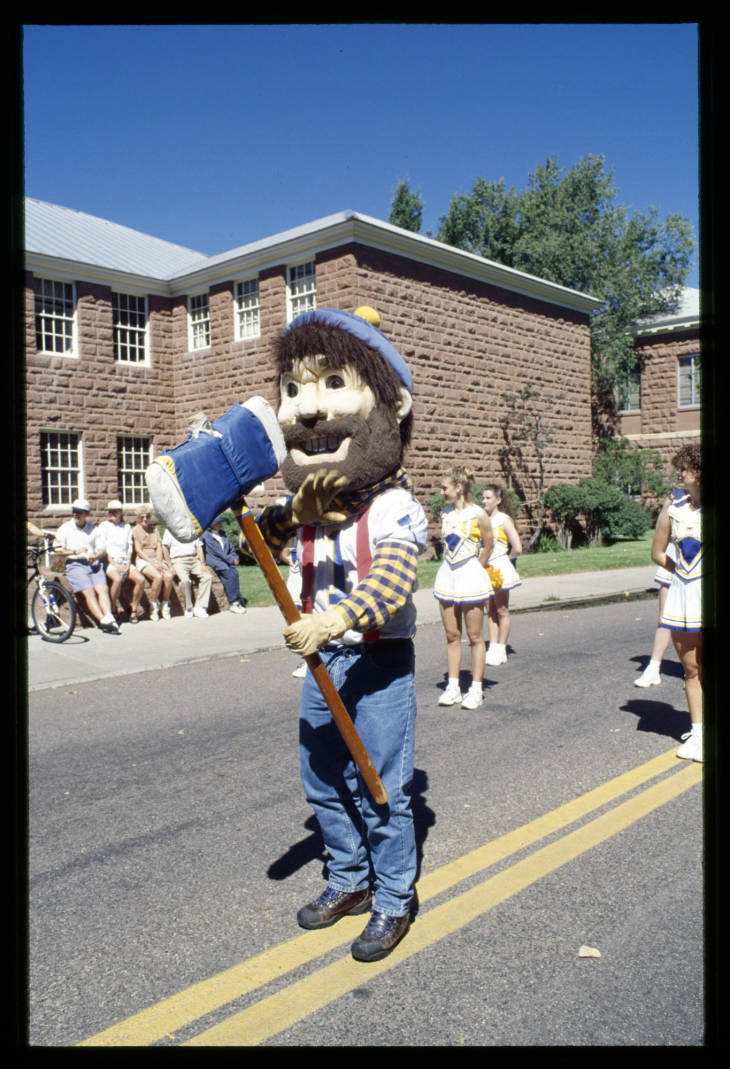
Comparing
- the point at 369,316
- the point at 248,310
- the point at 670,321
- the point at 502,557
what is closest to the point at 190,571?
the point at 502,557

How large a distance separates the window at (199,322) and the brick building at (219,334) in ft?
0.10

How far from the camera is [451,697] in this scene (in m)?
6.73

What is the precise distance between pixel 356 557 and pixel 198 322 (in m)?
19.2

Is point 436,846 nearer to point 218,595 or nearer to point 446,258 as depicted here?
point 218,595

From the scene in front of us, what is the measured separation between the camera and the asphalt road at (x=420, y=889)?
2.65 m

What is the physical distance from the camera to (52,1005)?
2750 mm

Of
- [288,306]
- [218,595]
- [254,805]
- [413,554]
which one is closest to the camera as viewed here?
[413,554]

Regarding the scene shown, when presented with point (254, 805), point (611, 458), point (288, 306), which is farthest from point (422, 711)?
point (611, 458)

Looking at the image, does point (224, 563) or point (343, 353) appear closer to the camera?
point (343, 353)

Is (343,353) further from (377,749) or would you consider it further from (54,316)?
(54,316)

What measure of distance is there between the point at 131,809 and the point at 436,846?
1648mm

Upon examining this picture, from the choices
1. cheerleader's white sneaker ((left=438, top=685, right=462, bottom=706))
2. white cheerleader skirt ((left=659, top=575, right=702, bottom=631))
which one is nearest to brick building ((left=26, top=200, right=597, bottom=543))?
cheerleader's white sneaker ((left=438, top=685, right=462, bottom=706))

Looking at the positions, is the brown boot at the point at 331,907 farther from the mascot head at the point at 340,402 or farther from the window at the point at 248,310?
the window at the point at 248,310

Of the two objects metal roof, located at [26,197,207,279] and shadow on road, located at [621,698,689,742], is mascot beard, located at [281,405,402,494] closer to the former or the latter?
shadow on road, located at [621,698,689,742]
